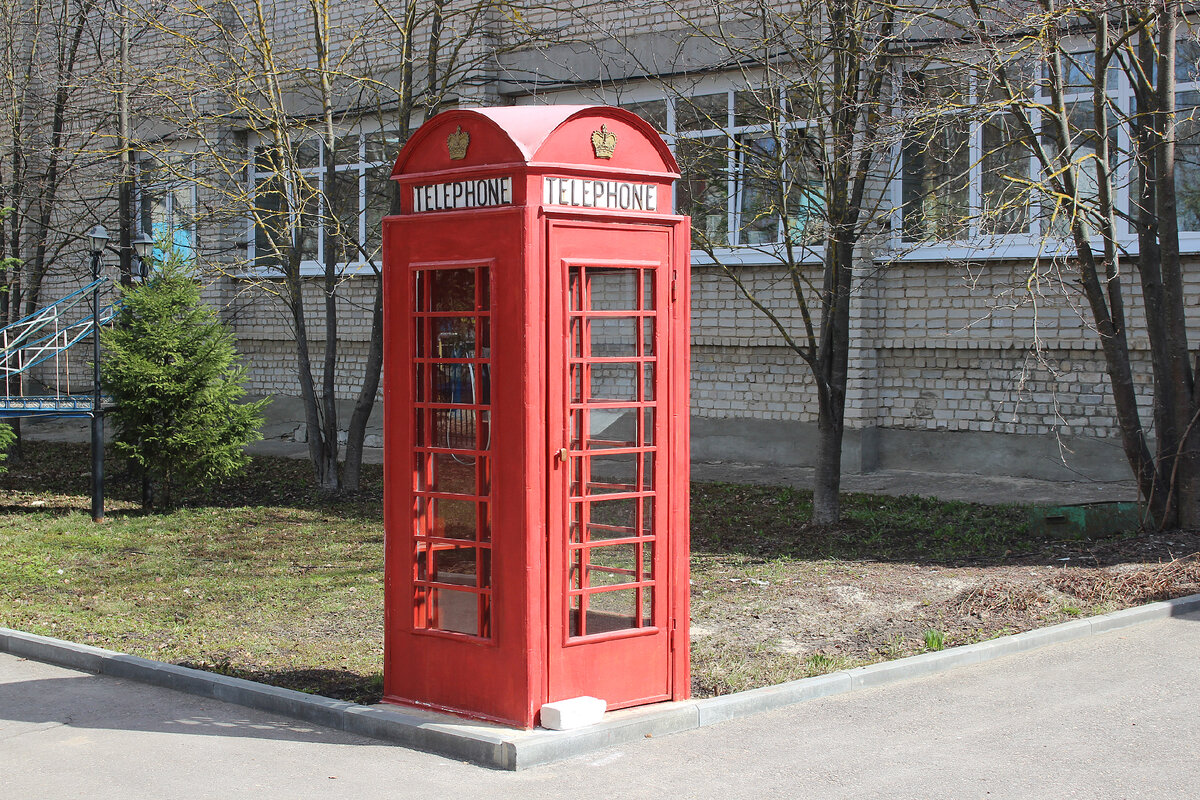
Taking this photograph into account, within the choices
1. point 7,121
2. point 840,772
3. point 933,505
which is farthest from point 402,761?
point 7,121

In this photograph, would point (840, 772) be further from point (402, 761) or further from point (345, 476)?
point (345, 476)

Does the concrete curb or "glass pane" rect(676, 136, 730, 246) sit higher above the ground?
"glass pane" rect(676, 136, 730, 246)

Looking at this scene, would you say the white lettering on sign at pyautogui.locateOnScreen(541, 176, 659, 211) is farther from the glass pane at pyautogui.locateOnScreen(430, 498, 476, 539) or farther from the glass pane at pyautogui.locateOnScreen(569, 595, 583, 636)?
the glass pane at pyautogui.locateOnScreen(569, 595, 583, 636)

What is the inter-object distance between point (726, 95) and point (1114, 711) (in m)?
10.9

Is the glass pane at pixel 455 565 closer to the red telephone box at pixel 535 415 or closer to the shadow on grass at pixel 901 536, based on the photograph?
the red telephone box at pixel 535 415

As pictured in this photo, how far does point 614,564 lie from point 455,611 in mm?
772

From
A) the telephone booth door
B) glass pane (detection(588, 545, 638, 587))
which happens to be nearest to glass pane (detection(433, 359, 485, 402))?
the telephone booth door

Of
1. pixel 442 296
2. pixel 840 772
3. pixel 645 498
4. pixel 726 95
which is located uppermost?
pixel 726 95

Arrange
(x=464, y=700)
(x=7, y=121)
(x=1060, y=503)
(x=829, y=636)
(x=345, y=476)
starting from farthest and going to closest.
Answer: (x=7, y=121)
(x=345, y=476)
(x=1060, y=503)
(x=829, y=636)
(x=464, y=700)

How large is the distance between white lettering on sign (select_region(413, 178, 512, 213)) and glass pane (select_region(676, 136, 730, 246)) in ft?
17.5

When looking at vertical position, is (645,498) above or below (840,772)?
above

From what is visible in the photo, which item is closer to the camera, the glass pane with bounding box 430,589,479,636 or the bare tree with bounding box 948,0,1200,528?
the glass pane with bounding box 430,589,479,636

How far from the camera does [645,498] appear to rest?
5.67 m

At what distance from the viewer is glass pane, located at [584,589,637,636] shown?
559 cm
